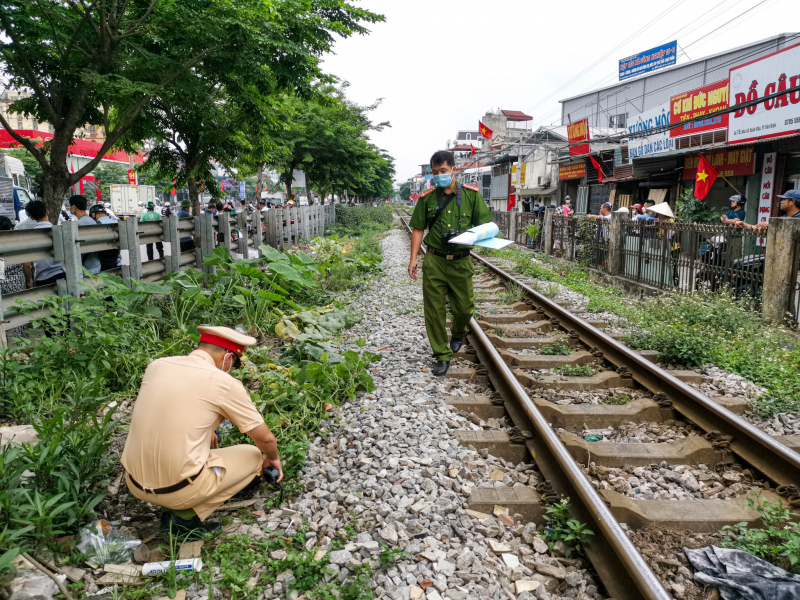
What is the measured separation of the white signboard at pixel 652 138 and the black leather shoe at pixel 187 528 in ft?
58.5

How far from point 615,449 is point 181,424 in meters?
2.72

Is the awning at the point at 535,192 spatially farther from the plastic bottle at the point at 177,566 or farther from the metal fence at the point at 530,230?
the plastic bottle at the point at 177,566

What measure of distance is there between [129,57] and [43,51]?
3.31 feet

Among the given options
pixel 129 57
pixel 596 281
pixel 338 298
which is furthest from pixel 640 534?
pixel 596 281

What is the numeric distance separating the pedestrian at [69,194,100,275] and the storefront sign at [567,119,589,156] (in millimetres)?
21278

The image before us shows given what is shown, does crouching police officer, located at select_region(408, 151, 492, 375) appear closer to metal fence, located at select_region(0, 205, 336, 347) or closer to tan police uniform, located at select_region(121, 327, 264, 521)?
tan police uniform, located at select_region(121, 327, 264, 521)

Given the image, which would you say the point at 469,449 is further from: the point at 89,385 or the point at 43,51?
the point at 43,51

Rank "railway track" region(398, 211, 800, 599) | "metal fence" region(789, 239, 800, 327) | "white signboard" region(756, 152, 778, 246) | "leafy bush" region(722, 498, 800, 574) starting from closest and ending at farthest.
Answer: "leafy bush" region(722, 498, 800, 574) < "railway track" region(398, 211, 800, 599) < "metal fence" region(789, 239, 800, 327) < "white signboard" region(756, 152, 778, 246)

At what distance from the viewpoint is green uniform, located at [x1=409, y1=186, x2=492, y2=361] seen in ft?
17.7

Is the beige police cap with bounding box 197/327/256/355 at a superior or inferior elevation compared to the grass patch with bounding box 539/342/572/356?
superior

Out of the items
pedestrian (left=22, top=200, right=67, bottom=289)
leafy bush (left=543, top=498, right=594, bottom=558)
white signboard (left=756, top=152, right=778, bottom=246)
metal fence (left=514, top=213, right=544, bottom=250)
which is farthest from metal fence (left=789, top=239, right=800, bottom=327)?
metal fence (left=514, top=213, right=544, bottom=250)

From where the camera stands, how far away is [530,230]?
19.6 m

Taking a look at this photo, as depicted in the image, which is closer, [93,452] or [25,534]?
[25,534]

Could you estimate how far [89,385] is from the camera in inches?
177
